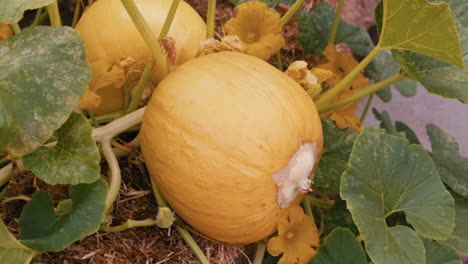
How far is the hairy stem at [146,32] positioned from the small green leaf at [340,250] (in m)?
0.46

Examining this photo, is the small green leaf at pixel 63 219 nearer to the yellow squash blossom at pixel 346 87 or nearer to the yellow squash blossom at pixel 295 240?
the yellow squash blossom at pixel 295 240

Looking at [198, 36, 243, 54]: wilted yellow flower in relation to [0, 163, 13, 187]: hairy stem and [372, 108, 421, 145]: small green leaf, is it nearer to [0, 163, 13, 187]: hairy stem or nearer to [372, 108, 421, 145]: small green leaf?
[0, 163, 13, 187]: hairy stem

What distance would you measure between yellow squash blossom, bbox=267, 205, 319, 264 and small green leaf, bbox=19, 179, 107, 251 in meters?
0.34

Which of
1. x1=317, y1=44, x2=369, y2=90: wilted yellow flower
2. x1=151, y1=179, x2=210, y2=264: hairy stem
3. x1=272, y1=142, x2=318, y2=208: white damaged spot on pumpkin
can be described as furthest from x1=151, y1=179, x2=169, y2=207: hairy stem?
x1=317, y1=44, x2=369, y2=90: wilted yellow flower

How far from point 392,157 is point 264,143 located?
9.9 inches

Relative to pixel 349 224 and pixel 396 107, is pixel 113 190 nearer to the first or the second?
pixel 349 224

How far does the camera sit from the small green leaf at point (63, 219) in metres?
0.81

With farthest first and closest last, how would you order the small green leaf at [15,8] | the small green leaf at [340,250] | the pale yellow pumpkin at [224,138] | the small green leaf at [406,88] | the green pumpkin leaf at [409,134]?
the small green leaf at [406,88] → the green pumpkin leaf at [409,134] → the small green leaf at [340,250] → the pale yellow pumpkin at [224,138] → the small green leaf at [15,8]

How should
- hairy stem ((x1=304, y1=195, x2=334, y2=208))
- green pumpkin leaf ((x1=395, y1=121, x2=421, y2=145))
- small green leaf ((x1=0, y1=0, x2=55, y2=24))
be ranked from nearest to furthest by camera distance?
small green leaf ((x1=0, y1=0, x2=55, y2=24)), hairy stem ((x1=304, y1=195, x2=334, y2=208)), green pumpkin leaf ((x1=395, y1=121, x2=421, y2=145))

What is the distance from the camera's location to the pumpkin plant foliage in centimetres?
78

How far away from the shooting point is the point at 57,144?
865mm

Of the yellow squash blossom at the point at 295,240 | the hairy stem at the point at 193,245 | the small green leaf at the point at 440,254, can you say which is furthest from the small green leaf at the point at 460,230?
the hairy stem at the point at 193,245

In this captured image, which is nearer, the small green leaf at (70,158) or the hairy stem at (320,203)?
the small green leaf at (70,158)

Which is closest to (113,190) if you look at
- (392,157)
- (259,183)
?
(259,183)
